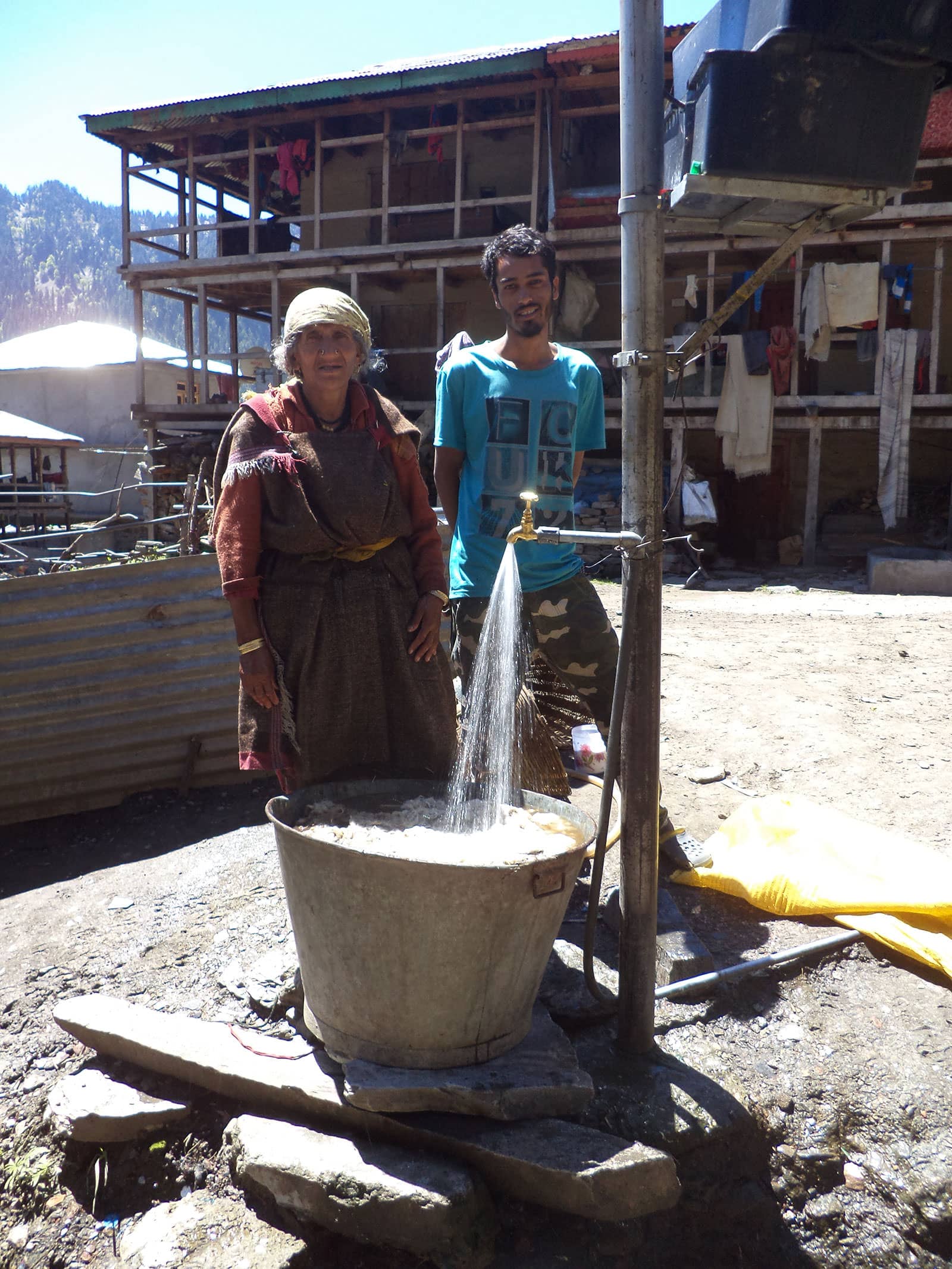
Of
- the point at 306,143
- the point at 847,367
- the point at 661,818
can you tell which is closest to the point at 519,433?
the point at 661,818

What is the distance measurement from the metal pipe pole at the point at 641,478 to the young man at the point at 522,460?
0.75 meters

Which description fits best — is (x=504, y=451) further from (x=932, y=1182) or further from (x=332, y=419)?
(x=932, y=1182)

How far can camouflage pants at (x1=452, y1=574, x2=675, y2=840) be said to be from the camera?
277cm

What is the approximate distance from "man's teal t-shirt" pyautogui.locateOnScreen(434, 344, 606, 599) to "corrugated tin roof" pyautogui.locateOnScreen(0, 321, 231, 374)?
24427mm

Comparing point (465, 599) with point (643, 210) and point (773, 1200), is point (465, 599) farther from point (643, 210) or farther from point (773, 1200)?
point (773, 1200)

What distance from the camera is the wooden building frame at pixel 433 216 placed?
11797 millimetres

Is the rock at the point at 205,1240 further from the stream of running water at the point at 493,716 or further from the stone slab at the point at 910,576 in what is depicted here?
the stone slab at the point at 910,576

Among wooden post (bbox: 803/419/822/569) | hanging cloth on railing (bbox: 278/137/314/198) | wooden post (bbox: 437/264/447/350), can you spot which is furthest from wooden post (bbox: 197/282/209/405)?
wooden post (bbox: 803/419/822/569)

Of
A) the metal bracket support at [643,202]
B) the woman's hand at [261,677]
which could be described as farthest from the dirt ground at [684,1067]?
the metal bracket support at [643,202]

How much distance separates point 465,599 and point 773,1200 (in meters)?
1.74

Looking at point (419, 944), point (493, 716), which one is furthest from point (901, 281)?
point (419, 944)

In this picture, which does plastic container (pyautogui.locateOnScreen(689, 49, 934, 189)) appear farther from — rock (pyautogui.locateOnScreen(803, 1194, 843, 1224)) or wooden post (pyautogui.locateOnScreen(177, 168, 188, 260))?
wooden post (pyautogui.locateOnScreen(177, 168, 188, 260))

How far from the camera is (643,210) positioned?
184 centimetres

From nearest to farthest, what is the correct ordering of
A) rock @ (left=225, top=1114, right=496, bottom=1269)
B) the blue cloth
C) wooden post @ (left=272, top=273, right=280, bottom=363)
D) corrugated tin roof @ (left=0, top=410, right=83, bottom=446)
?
rock @ (left=225, top=1114, right=496, bottom=1269)
the blue cloth
wooden post @ (left=272, top=273, right=280, bottom=363)
corrugated tin roof @ (left=0, top=410, right=83, bottom=446)
